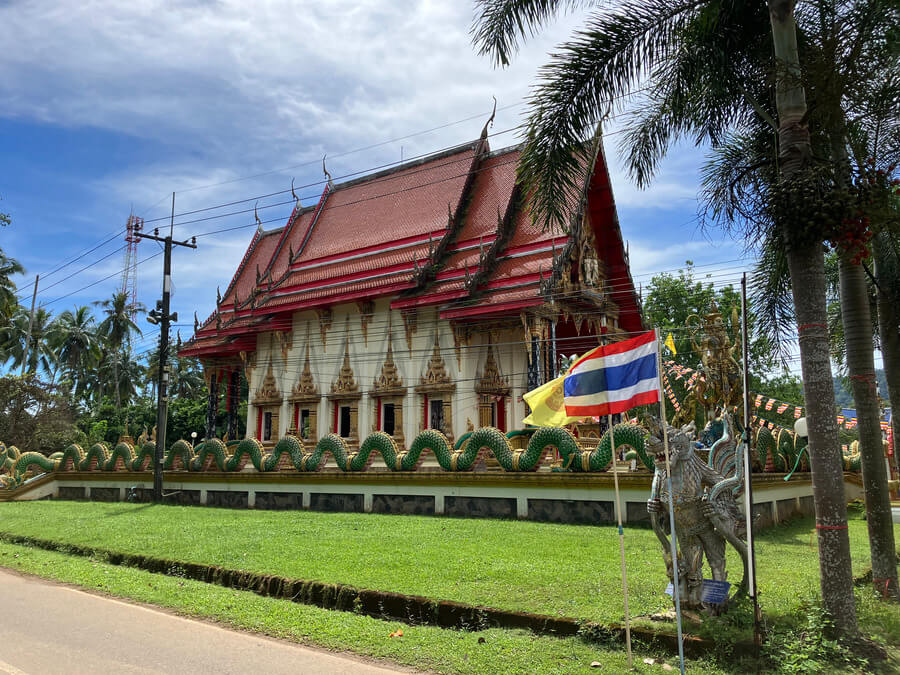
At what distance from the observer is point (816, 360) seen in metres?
6.19

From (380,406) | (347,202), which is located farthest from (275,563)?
(347,202)

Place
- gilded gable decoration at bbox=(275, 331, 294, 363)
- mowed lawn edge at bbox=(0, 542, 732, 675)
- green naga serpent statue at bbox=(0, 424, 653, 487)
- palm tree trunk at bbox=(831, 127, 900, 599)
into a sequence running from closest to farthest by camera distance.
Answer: mowed lawn edge at bbox=(0, 542, 732, 675) < palm tree trunk at bbox=(831, 127, 900, 599) < green naga serpent statue at bbox=(0, 424, 653, 487) < gilded gable decoration at bbox=(275, 331, 294, 363)

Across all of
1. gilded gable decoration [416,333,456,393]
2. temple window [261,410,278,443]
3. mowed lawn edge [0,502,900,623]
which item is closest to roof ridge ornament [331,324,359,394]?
gilded gable decoration [416,333,456,393]

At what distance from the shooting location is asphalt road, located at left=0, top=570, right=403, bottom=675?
5910mm

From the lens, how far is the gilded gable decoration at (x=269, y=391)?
87.9 feet

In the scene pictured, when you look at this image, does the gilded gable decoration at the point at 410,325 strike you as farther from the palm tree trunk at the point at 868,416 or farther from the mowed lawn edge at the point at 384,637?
the palm tree trunk at the point at 868,416

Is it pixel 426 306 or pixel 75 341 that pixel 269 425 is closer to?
pixel 426 306

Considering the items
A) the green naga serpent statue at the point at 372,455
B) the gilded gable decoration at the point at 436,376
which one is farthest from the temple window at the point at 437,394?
the green naga serpent statue at the point at 372,455

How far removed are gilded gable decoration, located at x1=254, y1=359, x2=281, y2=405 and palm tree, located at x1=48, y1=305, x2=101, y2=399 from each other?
33.5 meters

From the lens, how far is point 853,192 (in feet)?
20.8

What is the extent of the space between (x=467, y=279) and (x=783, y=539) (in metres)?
11.5

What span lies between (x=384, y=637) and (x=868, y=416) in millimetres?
5759

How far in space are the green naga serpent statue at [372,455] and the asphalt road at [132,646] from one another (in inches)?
209

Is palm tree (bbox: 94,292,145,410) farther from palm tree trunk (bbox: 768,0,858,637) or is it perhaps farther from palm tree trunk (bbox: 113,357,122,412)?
palm tree trunk (bbox: 768,0,858,637)
